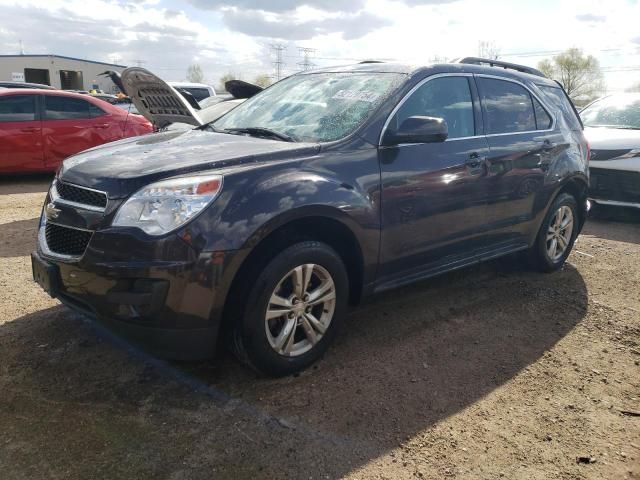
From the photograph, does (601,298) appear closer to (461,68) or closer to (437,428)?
(461,68)

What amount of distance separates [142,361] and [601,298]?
3771 millimetres

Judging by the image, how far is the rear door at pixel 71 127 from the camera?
8571 mm

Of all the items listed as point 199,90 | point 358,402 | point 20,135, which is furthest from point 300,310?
point 199,90

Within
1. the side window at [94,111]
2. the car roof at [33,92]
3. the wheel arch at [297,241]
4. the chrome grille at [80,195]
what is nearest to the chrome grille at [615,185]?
the wheel arch at [297,241]

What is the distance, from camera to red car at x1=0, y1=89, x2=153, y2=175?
27.0ft

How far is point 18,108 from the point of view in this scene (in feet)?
27.3

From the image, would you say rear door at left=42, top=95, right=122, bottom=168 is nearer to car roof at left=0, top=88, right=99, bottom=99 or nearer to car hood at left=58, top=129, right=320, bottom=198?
car roof at left=0, top=88, right=99, bottom=99

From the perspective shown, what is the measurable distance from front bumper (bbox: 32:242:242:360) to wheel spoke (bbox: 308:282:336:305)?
0.59 meters

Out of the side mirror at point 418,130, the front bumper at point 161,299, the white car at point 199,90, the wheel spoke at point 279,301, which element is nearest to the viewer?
the front bumper at point 161,299

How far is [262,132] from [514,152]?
2.07 metres

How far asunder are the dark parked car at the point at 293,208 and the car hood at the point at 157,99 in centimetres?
205

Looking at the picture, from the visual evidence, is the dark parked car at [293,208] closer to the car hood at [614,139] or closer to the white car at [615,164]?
the white car at [615,164]

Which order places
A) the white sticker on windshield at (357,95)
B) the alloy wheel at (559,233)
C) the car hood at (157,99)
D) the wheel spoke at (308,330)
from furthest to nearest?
the car hood at (157,99)
the alloy wheel at (559,233)
the white sticker on windshield at (357,95)
the wheel spoke at (308,330)

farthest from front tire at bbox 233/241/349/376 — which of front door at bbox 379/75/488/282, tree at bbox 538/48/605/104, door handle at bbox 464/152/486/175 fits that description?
tree at bbox 538/48/605/104
